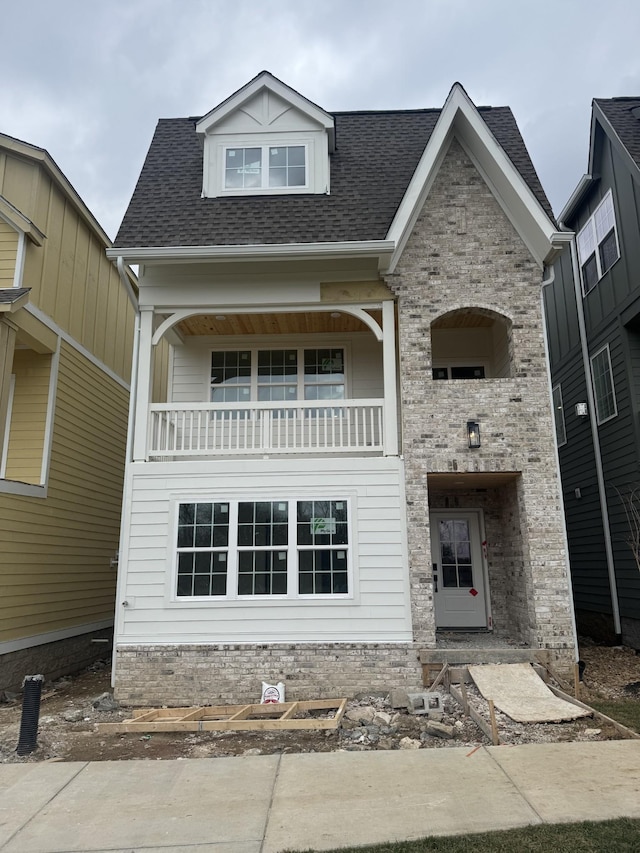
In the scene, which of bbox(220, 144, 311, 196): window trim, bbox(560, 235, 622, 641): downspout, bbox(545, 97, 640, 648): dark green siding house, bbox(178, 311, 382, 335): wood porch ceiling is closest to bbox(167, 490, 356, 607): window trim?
bbox(178, 311, 382, 335): wood porch ceiling

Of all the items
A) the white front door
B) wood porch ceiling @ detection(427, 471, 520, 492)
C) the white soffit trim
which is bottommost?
the white front door

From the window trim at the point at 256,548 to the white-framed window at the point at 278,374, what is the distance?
2407 mm

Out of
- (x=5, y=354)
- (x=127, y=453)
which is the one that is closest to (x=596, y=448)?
(x=127, y=453)

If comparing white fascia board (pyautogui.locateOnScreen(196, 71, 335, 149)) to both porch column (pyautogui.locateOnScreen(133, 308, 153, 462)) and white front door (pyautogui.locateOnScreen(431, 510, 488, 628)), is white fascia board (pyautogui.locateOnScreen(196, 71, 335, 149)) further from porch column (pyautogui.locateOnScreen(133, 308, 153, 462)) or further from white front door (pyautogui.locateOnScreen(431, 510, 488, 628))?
white front door (pyautogui.locateOnScreen(431, 510, 488, 628))

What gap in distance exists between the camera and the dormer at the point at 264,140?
35.0 ft

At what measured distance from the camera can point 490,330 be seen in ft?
36.6

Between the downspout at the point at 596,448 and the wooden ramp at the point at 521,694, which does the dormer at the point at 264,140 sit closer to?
the downspout at the point at 596,448

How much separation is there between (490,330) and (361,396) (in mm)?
2750

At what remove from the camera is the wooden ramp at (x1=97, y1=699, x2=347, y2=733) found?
700cm

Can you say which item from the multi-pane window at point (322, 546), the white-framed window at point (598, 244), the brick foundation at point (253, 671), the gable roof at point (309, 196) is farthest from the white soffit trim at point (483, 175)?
the brick foundation at point (253, 671)

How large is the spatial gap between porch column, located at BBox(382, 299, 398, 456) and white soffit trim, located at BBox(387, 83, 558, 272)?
2.51ft

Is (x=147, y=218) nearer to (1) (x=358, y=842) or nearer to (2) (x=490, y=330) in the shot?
(2) (x=490, y=330)

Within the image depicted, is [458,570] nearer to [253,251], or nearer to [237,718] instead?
[237,718]

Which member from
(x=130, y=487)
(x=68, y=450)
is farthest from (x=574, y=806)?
(x=68, y=450)
